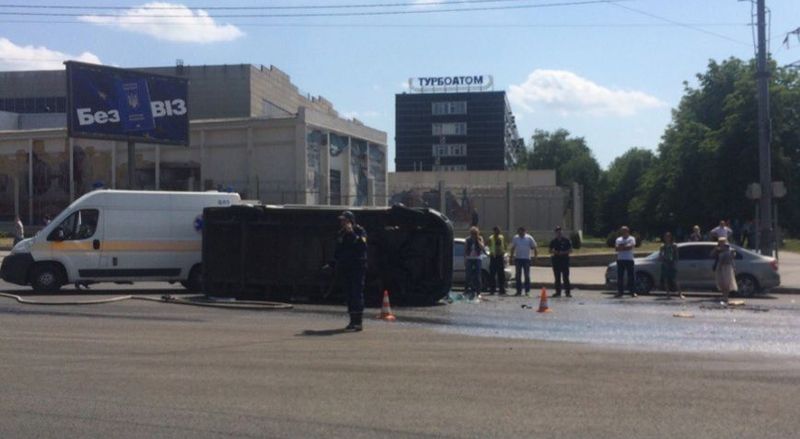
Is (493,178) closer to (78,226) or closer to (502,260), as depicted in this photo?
(502,260)

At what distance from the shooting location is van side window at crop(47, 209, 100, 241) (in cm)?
2156

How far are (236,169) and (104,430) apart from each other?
145ft

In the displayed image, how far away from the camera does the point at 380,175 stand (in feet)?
202

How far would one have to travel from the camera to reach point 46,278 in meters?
21.3

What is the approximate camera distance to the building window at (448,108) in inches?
4781

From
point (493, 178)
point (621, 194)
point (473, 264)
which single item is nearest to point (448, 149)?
point (621, 194)

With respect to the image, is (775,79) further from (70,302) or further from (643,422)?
(643,422)

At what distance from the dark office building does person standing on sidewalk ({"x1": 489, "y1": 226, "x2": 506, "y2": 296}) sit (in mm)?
97424

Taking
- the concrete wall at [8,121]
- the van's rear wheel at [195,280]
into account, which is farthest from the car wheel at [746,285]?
the concrete wall at [8,121]

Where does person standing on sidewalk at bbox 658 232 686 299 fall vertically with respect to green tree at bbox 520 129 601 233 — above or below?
below

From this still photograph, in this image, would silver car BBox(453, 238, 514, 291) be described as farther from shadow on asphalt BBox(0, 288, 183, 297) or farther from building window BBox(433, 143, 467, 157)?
building window BBox(433, 143, 467, 157)

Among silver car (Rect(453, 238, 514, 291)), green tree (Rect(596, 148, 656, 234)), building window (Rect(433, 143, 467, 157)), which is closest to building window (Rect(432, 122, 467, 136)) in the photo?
building window (Rect(433, 143, 467, 157))

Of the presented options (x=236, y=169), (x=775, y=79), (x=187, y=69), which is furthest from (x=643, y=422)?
(x=187, y=69)

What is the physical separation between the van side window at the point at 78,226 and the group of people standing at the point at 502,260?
339 inches
